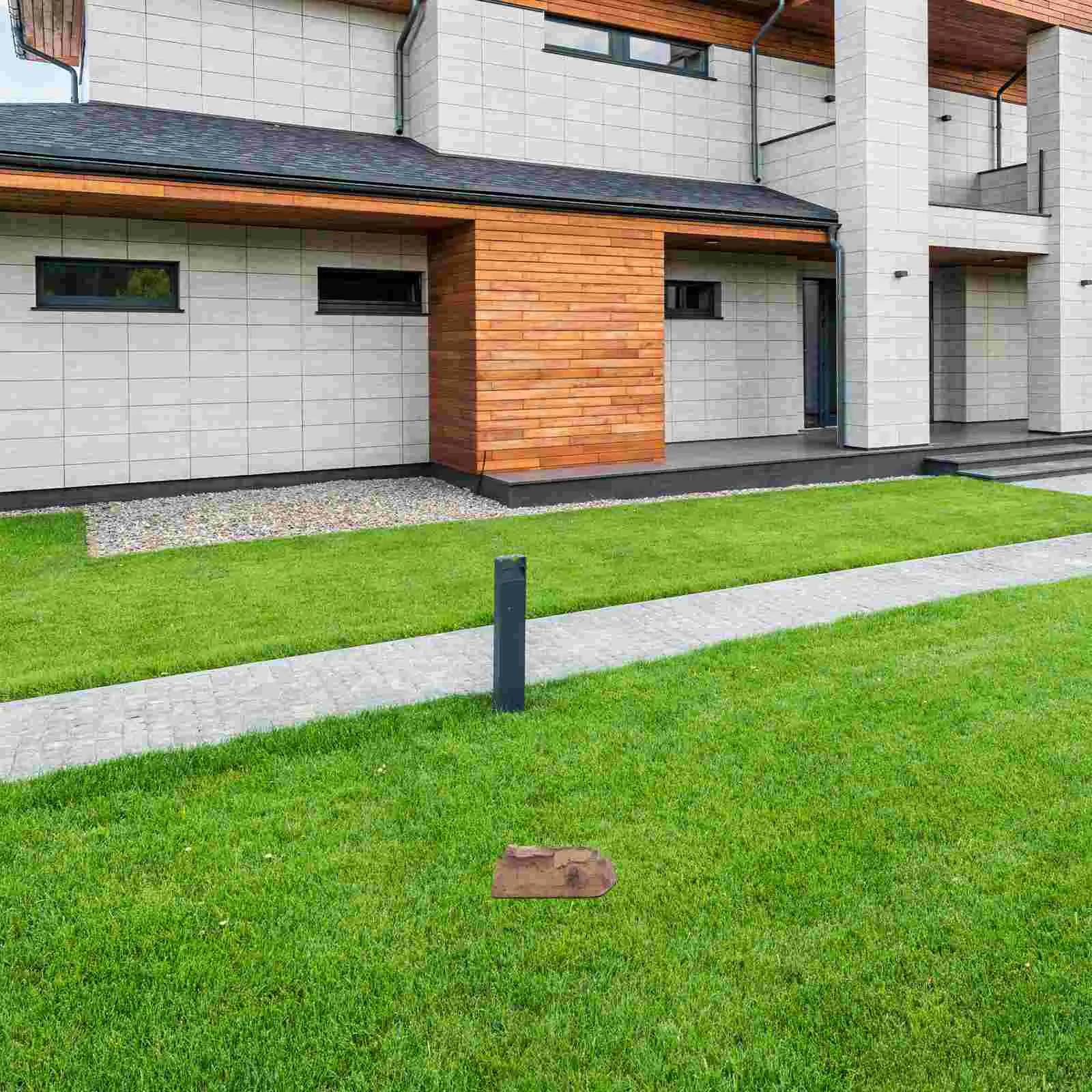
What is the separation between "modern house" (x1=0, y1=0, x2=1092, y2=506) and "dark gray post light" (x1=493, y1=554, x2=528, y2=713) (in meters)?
6.76

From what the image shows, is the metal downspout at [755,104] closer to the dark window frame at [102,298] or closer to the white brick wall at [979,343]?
the white brick wall at [979,343]

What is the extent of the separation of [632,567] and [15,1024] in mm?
6475

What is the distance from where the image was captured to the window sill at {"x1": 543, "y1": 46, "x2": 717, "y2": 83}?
15.1m

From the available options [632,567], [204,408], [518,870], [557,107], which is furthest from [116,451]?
[518,870]

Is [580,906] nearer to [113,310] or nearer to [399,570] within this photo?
[399,570]

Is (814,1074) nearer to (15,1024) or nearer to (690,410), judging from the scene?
(15,1024)

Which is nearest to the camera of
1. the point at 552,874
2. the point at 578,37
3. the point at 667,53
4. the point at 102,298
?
the point at 552,874

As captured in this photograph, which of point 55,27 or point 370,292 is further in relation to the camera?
point 55,27

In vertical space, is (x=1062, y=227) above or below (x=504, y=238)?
above

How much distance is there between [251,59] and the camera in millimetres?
13445

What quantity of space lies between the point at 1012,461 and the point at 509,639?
12343mm

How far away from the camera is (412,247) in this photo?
45.8 feet

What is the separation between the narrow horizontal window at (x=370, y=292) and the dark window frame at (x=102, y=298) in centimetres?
189

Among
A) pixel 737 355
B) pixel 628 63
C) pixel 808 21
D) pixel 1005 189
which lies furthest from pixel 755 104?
pixel 1005 189
